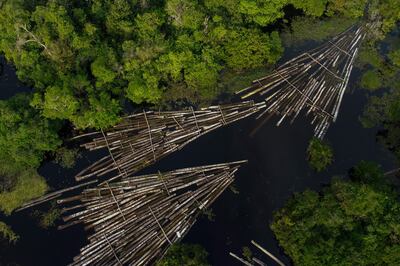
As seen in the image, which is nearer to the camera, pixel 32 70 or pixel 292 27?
pixel 32 70

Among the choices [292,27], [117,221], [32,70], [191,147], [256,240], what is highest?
[32,70]

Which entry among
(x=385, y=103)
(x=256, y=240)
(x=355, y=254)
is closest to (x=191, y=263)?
(x=256, y=240)

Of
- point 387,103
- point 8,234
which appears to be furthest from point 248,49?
point 8,234

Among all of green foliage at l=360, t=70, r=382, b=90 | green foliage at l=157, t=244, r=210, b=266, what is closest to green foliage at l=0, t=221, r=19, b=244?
green foliage at l=157, t=244, r=210, b=266

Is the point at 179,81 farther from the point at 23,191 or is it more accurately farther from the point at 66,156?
the point at 23,191

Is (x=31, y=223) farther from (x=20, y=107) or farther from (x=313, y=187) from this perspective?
(x=313, y=187)

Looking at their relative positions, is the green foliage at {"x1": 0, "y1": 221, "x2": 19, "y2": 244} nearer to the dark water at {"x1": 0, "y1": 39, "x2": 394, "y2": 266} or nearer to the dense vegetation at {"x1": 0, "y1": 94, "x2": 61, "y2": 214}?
the dark water at {"x1": 0, "y1": 39, "x2": 394, "y2": 266}

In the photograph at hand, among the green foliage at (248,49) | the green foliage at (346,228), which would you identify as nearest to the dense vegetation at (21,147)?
the green foliage at (248,49)
